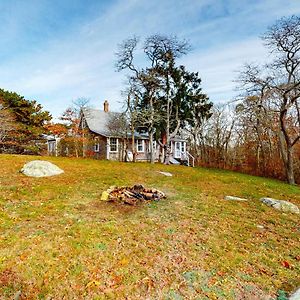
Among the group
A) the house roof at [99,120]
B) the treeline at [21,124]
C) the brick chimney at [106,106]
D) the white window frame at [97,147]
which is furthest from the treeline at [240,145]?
the treeline at [21,124]

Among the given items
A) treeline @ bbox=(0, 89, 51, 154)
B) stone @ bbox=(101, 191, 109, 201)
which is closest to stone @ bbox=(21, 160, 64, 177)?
stone @ bbox=(101, 191, 109, 201)

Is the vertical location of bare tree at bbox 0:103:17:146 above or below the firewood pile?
above

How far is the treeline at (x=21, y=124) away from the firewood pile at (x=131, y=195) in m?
17.6

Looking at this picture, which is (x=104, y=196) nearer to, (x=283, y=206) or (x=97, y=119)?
(x=283, y=206)

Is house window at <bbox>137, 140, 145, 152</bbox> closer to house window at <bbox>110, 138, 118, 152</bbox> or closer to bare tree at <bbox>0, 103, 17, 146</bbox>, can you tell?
house window at <bbox>110, 138, 118, 152</bbox>

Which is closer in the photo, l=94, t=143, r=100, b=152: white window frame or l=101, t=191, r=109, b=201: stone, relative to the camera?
l=101, t=191, r=109, b=201: stone

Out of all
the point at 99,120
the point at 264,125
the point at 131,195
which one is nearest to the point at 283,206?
the point at 131,195

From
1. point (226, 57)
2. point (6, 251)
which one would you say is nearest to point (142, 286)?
point (6, 251)

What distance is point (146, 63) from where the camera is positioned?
66.7ft

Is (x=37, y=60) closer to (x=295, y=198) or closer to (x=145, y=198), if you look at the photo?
(x=145, y=198)

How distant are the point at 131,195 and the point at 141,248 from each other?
8.78ft

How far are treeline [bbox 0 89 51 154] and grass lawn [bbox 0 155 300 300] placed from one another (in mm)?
16274

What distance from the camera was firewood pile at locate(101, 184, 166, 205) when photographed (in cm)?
699

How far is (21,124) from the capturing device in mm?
22547
